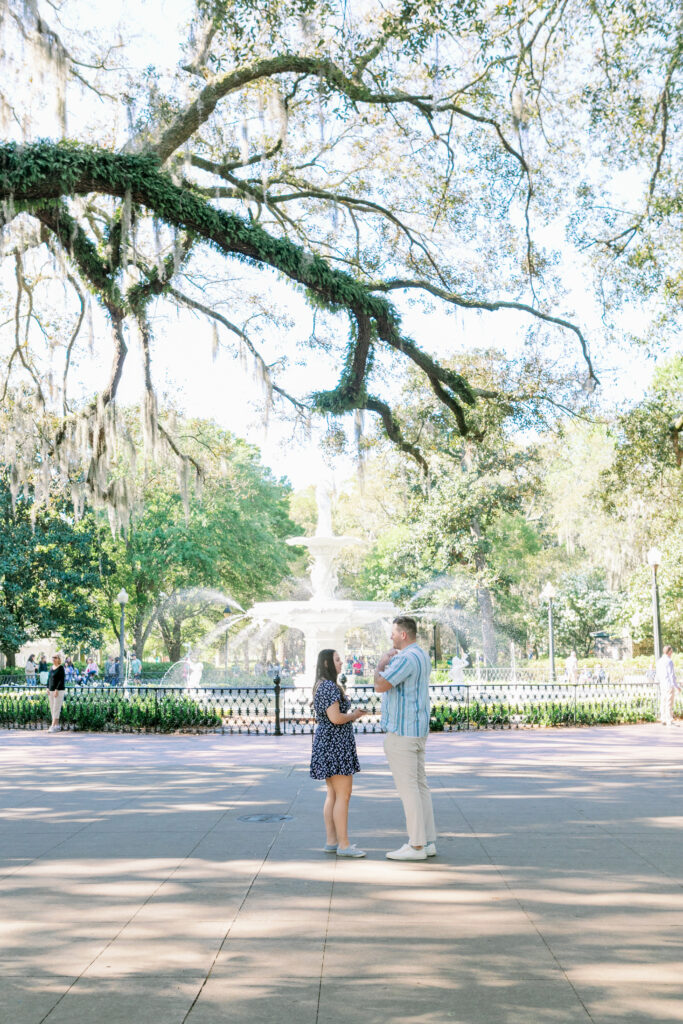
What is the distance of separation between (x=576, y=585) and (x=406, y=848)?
51.4 m

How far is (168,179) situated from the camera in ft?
35.0

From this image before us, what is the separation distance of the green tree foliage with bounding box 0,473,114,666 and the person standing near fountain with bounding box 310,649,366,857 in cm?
2739

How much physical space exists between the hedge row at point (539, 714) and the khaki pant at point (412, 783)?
456 inches

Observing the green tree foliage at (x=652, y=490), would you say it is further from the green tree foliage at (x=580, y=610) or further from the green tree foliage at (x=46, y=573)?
the green tree foliage at (x=46, y=573)

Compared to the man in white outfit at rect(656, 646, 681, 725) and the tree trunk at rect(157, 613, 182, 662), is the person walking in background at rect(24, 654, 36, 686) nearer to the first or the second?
the tree trunk at rect(157, 613, 182, 662)

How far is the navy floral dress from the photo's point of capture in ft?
24.4

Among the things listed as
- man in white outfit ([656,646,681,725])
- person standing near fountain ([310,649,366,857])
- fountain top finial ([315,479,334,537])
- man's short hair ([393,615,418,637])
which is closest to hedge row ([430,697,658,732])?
man in white outfit ([656,646,681,725])

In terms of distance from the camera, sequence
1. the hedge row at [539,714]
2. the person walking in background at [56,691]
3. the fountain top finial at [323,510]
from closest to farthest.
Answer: the person walking in background at [56,691], the hedge row at [539,714], the fountain top finial at [323,510]

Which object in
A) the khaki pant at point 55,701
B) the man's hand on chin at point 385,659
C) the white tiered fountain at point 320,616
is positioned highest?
the white tiered fountain at point 320,616

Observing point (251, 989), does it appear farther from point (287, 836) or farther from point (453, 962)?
point (287, 836)

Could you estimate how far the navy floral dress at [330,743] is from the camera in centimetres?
745

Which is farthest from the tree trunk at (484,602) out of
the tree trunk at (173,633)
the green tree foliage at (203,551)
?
the tree trunk at (173,633)

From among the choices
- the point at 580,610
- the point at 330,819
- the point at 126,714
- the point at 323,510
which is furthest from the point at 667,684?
the point at 580,610

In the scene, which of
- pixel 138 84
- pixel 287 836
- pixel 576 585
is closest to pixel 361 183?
pixel 138 84
